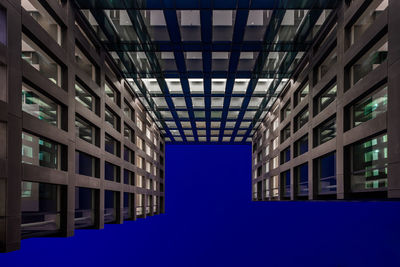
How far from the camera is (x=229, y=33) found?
22.2 meters

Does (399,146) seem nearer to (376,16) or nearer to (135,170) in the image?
(376,16)

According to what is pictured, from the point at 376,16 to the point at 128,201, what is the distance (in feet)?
94.4

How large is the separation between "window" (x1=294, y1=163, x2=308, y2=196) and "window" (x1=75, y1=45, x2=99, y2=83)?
18915mm

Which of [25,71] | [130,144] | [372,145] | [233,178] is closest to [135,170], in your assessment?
[130,144]

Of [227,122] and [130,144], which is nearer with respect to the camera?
[130,144]

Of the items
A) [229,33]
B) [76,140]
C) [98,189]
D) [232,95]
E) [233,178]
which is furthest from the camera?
[233,178]

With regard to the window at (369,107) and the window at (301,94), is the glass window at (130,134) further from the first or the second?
the window at (369,107)

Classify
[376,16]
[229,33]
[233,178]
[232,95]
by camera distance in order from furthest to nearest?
[233,178] < [232,95] < [229,33] < [376,16]

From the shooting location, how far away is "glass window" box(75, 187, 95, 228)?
868 inches

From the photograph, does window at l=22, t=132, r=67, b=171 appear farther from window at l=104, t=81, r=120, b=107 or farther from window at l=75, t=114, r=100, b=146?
window at l=104, t=81, r=120, b=107

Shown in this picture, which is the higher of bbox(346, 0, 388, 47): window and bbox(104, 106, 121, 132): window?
bbox(346, 0, 388, 47): window

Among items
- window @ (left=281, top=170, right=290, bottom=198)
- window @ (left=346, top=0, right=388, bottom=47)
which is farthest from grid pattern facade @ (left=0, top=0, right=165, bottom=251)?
window @ (left=281, top=170, right=290, bottom=198)

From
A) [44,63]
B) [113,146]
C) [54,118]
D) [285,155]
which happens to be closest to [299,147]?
[285,155]

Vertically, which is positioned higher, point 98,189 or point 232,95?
point 232,95
